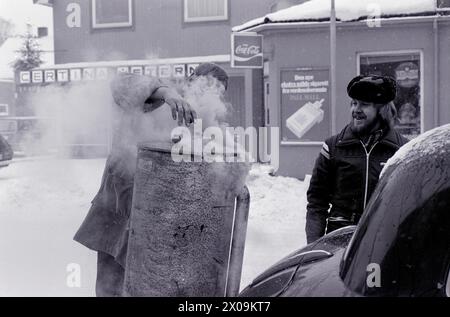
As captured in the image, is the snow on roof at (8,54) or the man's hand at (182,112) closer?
the man's hand at (182,112)

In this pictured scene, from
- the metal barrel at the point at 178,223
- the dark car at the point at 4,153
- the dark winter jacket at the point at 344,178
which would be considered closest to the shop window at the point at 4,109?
the dark car at the point at 4,153

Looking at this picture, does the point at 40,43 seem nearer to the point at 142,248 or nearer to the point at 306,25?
the point at 306,25

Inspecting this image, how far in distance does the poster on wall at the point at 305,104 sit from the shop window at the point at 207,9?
5328 millimetres

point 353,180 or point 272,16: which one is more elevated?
point 272,16

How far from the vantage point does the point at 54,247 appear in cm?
688

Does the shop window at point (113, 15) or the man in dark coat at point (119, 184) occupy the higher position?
the shop window at point (113, 15)

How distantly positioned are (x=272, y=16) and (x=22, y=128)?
406 inches

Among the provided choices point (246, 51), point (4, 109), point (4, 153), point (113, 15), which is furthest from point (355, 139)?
point (4, 109)

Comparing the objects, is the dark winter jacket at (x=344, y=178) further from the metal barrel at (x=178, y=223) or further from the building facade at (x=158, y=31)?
the building facade at (x=158, y=31)

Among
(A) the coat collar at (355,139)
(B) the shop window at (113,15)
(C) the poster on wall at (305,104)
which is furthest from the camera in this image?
(B) the shop window at (113,15)

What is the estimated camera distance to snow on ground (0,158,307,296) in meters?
5.51

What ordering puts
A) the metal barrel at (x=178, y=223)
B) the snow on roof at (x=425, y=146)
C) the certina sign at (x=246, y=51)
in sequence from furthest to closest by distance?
the certina sign at (x=246, y=51)
the metal barrel at (x=178, y=223)
the snow on roof at (x=425, y=146)

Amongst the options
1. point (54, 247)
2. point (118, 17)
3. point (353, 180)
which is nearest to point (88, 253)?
point (54, 247)

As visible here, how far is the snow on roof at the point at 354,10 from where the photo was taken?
10922mm
